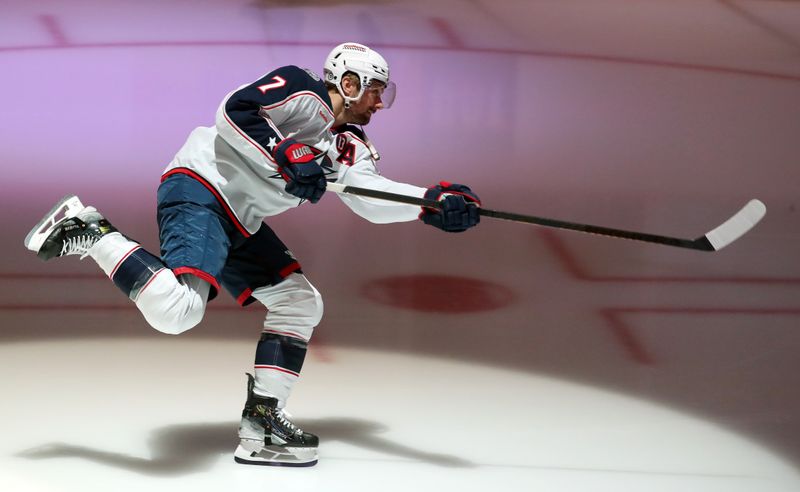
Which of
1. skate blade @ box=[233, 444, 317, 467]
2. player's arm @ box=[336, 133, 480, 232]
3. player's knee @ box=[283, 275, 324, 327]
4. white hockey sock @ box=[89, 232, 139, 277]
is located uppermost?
player's arm @ box=[336, 133, 480, 232]

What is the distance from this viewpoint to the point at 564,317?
4680 millimetres

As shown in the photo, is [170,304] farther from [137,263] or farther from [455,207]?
[455,207]

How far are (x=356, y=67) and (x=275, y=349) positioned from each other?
0.79 metres

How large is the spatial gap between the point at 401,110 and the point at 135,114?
1482 millimetres

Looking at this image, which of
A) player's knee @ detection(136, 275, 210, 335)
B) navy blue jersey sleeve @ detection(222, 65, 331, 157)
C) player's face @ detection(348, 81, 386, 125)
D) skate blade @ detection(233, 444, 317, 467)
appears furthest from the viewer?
player's face @ detection(348, 81, 386, 125)

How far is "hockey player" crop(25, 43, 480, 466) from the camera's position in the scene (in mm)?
3084

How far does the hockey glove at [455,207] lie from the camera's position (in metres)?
3.21

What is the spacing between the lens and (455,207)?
3.21 m

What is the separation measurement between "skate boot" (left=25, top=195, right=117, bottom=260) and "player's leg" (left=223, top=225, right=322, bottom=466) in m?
0.39

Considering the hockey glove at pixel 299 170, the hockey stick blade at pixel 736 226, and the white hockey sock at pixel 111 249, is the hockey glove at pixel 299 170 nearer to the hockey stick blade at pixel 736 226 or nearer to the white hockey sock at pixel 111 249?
the white hockey sock at pixel 111 249

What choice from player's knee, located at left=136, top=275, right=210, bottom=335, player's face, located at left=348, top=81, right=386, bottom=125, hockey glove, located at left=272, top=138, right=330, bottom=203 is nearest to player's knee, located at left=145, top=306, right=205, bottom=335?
player's knee, located at left=136, top=275, right=210, bottom=335

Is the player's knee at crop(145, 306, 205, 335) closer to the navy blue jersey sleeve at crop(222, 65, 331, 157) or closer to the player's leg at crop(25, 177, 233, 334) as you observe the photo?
the player's leg at crop(25, 177, 233, 334)

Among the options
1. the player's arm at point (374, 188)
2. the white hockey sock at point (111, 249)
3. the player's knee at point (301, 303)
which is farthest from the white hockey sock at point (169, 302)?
the player's arm at point (374, 188)

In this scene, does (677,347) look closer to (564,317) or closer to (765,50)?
(564,317)
